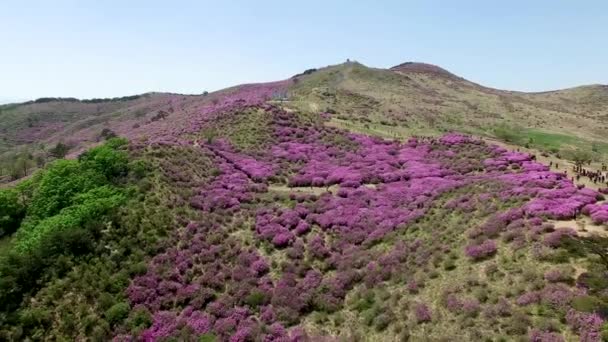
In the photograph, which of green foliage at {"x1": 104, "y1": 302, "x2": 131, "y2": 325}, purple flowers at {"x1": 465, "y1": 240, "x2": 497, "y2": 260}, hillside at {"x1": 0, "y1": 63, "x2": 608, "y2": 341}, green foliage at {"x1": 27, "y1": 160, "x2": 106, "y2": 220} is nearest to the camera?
hillside at {"x1": 0, "y1": 63, "x2": 608, "y2": 341}

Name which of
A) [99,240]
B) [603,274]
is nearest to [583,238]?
[603,274]

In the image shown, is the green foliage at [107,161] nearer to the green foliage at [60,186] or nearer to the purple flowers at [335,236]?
the green foliage at [60,186]

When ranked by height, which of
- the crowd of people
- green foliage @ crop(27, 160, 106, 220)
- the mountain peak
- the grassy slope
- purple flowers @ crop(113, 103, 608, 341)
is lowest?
purple flowers @ crop(113, 103, 608, 341)

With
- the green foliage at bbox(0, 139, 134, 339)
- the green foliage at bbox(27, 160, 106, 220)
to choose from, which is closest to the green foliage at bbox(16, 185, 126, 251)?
the green foliage at bbox(0, 139, 134, 339)

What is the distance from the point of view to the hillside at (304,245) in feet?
76.1

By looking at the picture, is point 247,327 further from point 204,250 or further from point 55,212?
point 55,212

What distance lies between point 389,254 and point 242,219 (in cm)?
1556

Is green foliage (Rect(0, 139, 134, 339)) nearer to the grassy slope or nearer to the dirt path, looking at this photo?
the dirt path

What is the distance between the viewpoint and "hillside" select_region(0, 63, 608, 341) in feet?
76.1

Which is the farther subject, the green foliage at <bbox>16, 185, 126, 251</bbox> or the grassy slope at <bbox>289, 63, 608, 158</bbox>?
the grassy slope at <bbox>289, 63, 608, 158</bbox>

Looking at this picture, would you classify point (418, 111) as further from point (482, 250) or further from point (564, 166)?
point (482, 250)

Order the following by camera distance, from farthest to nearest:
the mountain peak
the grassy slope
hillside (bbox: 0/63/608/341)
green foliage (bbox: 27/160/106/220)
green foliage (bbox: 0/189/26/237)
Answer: the mountain peak
the grassy slope
green foliage (bbox: 0/189/26/237)
green foliage (bbox: 27/160/106/220)
hillside (bbox: 0/63/608/341)

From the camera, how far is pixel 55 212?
39562 mm

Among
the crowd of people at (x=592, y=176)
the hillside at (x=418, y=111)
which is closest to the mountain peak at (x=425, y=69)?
the hillside at (x=418, y=111)
